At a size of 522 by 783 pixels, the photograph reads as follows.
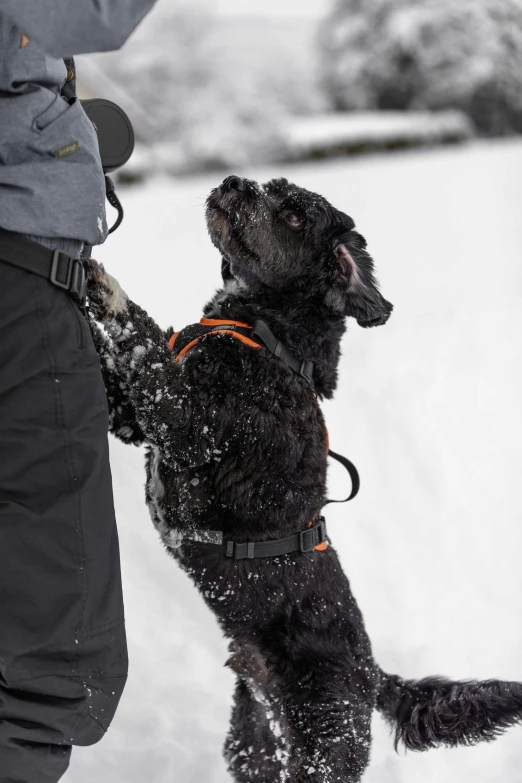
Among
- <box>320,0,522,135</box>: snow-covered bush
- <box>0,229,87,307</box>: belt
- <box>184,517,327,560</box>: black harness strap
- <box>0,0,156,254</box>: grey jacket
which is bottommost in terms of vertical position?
<box>184,517,327,560</box>: black harness strap

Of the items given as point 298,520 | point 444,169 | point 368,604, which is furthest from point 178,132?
point 298,520

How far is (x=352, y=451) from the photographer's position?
Answer: 6.21 meters

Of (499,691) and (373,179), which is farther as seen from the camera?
(373,179)

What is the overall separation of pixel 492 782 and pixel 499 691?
136cm

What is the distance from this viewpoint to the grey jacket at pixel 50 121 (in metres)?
1.88

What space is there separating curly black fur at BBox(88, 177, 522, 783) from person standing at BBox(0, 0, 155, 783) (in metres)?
0.69

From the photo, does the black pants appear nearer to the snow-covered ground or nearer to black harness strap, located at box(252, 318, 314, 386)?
black harness strap, located at box(252, 318, 314, 386)

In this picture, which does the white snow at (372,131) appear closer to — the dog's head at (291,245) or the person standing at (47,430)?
the dog's head at (291,245)

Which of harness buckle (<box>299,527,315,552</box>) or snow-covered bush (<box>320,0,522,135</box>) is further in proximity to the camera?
snow-covered bush (<box>320,0,522,135</box>)

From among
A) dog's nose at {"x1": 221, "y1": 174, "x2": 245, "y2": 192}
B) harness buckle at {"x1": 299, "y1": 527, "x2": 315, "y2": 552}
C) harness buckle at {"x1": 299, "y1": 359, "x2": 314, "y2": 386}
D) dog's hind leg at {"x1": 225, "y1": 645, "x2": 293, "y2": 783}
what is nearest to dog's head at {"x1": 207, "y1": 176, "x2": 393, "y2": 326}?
dog's nose at {"x1": 221, "y1": 174, "x2": 245, "y2": 192}

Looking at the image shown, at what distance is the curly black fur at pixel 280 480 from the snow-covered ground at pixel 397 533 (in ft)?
2.93

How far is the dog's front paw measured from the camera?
2871 millimetres

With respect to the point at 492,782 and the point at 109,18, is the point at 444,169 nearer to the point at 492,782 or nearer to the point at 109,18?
the point at 492,782

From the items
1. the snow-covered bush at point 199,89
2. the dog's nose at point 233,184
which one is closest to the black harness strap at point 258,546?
the dog's nose at point 233,184
